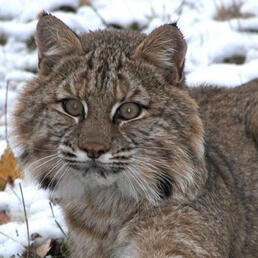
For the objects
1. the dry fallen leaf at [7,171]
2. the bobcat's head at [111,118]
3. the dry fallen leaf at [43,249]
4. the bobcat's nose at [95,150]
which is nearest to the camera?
the bobcat's nose at [95,150]

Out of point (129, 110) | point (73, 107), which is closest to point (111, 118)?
point (129, 110)

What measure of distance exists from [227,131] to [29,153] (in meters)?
1.49

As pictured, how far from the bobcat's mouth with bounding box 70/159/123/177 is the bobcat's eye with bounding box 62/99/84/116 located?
302 mm

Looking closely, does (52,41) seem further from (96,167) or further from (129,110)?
(96,167)

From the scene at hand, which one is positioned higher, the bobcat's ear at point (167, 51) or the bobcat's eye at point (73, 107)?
the bobcat's ear at point (167, 51)

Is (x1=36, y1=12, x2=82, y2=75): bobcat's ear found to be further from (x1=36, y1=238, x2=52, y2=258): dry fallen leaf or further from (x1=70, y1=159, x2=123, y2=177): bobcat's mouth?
(x1=36, y1=238, x2=52, y2=258): dry fallen leaf

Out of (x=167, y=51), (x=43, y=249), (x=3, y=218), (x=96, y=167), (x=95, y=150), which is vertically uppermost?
(x=167, y=51)

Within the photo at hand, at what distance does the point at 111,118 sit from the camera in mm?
4395

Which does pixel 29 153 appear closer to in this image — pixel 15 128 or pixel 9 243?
pixel 15 128

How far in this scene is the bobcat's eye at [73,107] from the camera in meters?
4.45

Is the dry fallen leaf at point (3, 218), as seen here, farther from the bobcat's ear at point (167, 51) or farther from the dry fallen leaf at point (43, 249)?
the bobcat's ear at point (167, 51)

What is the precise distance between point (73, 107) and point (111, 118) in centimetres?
23

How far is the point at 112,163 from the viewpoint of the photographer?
4266 mm

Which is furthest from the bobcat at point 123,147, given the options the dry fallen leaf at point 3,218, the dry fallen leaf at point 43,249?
the dry fallen leaf at point 3,218
